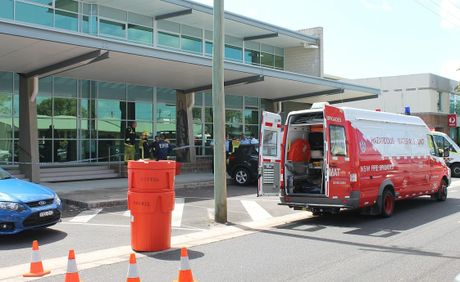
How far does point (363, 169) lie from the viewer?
Answer: 10.3 meters

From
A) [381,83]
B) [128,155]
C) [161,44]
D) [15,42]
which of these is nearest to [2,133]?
[128,155]

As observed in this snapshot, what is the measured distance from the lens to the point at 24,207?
8.44 meters

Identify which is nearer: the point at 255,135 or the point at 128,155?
the point at 128,155

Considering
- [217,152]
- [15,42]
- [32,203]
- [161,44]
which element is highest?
[161,44]

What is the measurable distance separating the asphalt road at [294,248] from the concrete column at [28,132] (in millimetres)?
6522

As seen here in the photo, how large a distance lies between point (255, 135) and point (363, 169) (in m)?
18.2

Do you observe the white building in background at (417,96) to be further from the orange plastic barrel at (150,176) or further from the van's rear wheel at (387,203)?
the orange plastic barrel at (150,176)

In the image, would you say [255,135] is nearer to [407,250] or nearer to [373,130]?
[373,130]

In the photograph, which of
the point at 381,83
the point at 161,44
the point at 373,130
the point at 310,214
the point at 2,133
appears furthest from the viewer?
the point at 381,83

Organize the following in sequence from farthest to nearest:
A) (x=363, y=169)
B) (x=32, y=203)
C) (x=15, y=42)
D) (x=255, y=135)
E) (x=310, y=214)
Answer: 1. (x=255, y=135)
2. (x=15, y=42)
3. (x=310, y=214)
4. (x=363, y=169)
5. (x=32, y=203)

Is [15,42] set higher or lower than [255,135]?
higher

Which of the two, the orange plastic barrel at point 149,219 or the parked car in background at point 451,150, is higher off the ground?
the parked car in background at point 451,150

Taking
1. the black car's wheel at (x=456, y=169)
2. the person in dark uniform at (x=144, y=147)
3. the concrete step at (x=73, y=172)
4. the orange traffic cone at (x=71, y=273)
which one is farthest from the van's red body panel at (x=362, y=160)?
the black car's wheel at (x=456, y=169)

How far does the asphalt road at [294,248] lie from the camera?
6430mm
